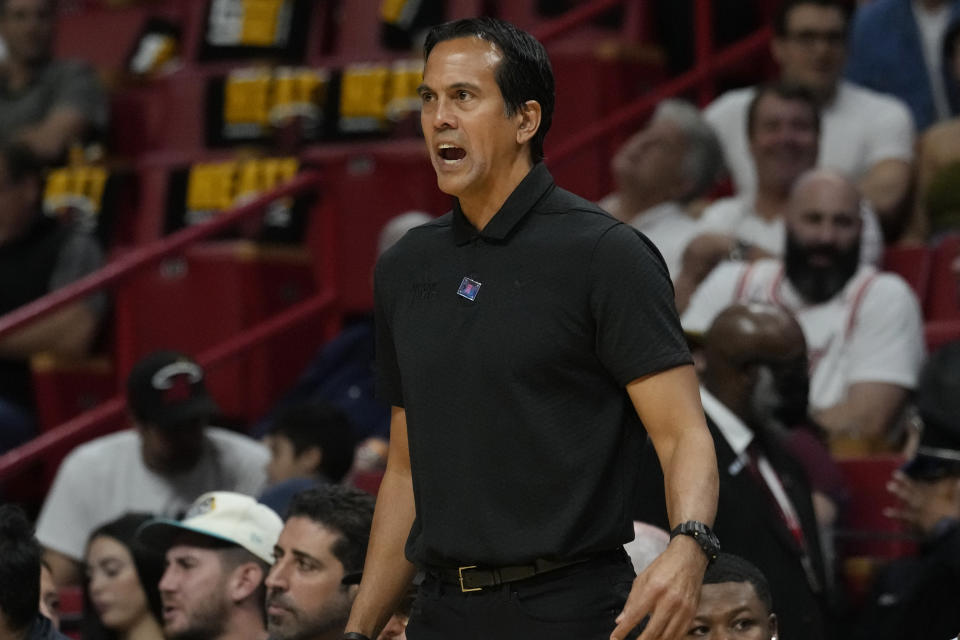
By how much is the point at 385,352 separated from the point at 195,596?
2.07 meters

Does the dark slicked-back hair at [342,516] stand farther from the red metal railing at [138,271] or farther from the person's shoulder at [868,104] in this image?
the person's shoulder at [868,104]

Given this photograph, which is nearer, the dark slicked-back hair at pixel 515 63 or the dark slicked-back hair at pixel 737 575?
the dark slicked-back hair at pixel 515 63

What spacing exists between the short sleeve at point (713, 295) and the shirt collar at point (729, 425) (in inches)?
56.1

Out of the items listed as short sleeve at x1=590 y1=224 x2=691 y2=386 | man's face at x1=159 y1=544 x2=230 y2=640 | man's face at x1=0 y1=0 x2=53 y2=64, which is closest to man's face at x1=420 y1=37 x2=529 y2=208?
short sleeve at x1=590 y1=224 x2=691 y2=386

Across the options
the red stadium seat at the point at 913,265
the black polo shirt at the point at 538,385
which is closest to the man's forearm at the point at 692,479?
the black polo shirt at the point at 538,385

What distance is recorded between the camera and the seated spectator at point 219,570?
5086 millimetres

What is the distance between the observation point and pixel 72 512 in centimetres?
685

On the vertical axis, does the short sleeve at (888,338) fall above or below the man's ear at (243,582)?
above

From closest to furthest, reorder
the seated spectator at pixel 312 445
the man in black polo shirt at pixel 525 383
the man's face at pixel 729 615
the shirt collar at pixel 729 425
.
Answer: the man in black polo shirt at pixel 525 383, the man's face at pixel 729 615, the shirt collar at pixel 729 425, the seated spectator at pixel 312 445

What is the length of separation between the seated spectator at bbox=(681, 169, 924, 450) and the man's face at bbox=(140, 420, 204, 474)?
184 centimetres

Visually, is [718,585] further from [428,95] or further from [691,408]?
[428,95]

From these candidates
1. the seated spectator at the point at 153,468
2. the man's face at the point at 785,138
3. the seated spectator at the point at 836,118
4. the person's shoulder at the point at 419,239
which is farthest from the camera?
the seated spectator at the point at 836,118

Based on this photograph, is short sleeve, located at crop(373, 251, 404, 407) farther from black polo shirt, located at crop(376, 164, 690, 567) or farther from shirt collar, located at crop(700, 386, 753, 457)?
shirt collar, located at crop(700, 386, 753, 457)

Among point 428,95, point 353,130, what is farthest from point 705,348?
point 353,130
